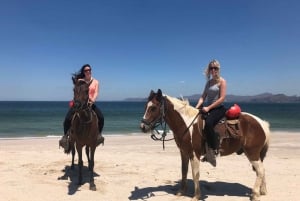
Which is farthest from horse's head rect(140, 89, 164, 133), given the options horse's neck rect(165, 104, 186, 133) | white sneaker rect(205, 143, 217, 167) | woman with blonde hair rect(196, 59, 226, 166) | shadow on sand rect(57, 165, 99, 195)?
shadow on sand rect(57, 165, 99, 195)

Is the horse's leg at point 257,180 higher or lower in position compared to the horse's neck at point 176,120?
lower

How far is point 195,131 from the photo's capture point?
6898 millimetres

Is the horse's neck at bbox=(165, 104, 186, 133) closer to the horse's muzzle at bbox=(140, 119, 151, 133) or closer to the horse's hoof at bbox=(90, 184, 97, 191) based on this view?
the horse's muzzle at bbox=(140, 119, 151, 133)

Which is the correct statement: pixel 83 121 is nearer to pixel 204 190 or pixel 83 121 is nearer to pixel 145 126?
pixel 145 126

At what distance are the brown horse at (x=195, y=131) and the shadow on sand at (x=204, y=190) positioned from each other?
0.65 m

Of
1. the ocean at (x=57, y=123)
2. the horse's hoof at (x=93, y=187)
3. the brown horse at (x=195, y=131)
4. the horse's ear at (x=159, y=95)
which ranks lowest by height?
the ocean at (x=57, y=123)

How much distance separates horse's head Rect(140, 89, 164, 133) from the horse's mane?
0.29 m

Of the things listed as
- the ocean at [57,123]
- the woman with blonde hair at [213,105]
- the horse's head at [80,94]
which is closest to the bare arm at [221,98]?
the woman with blonde hair at [213,105]

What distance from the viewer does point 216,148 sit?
6.91 meters

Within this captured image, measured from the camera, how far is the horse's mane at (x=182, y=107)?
6.92 meters

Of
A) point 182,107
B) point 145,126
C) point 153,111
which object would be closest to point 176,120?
point 182,107

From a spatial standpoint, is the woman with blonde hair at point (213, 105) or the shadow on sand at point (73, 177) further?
the shadow on sand at point (73, 177)

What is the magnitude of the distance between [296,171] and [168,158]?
4237mm

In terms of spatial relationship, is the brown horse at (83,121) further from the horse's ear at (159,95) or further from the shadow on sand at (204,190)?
the horse's ear at (159,95)
